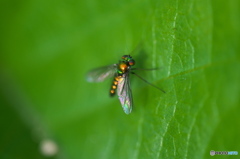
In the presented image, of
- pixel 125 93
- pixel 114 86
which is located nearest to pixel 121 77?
pixel 114 86

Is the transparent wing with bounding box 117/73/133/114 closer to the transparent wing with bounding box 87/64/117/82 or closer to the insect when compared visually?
the insect

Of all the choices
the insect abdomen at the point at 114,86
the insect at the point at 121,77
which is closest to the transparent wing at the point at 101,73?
the insect at the point at 121,77

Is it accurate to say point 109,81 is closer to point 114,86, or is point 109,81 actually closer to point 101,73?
point 101,73

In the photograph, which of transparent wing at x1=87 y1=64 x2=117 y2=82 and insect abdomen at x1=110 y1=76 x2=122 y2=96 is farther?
transparent wing at x1=87 y1=64 x2=117 y2=82

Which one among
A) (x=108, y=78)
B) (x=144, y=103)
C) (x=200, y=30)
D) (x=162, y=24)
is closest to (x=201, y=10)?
(x=200, y=30)

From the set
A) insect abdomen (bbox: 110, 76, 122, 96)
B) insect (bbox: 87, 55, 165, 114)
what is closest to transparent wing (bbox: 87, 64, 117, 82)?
insect (bbox: 87, 55, 165, 114)

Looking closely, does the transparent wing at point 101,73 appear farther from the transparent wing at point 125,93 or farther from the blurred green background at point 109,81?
the transparent wing at point 125,93
